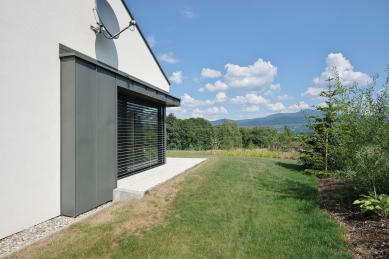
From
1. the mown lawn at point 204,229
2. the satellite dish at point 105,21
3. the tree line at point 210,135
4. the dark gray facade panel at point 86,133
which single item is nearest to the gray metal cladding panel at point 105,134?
the dark gray facade panel at point 86,133

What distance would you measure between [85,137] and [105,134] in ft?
2.31

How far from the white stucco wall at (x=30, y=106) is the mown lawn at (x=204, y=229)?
87cm

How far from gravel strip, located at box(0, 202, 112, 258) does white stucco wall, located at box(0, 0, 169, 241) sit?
114mm

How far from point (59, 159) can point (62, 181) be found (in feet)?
1.55

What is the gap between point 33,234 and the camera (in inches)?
150

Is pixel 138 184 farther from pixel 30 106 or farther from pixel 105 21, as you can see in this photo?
pixel 105 21

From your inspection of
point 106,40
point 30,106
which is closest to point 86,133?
point 30,106

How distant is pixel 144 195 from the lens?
18.4 ft

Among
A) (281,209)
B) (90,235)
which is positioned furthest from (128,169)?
(281,209)

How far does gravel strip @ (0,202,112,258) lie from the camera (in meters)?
3.36

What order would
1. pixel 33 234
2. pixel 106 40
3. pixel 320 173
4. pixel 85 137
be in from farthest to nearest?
pixel 320 173 → pixel 106 40 → pixel 85 137 → pixel 33 234

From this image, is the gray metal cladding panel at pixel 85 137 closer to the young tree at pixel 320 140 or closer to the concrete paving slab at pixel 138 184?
the concrete paving slab at pixel 138 184

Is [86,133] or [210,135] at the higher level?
[86,133]

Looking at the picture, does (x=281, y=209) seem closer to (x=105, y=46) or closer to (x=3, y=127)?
(x=3, y=127)
